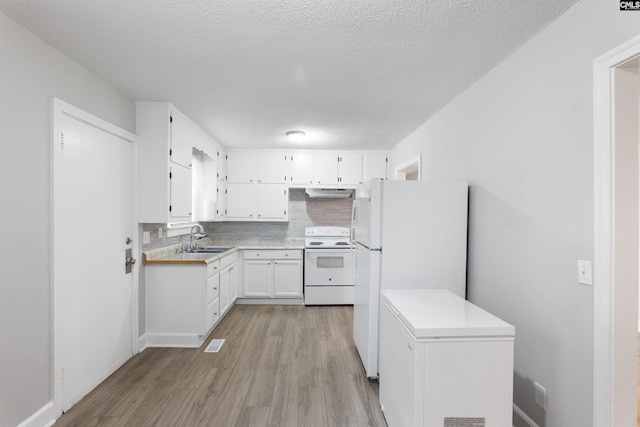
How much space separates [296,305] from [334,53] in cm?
362

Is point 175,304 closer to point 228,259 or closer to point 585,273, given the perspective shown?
point 228,259

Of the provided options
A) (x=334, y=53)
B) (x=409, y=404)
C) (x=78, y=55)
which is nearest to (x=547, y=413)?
(x=409, y=404)

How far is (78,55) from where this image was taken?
208 cm

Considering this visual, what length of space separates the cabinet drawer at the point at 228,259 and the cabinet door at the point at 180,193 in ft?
2.19

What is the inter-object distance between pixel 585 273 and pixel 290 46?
2.02 meters

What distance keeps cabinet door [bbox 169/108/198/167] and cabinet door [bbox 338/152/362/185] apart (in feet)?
7.28

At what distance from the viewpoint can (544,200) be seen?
1.70 metres

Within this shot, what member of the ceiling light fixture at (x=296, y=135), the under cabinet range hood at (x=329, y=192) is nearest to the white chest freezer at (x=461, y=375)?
the ceiling light fixture at (x=296, y=135)

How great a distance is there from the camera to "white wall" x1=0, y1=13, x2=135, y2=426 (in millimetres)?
1671

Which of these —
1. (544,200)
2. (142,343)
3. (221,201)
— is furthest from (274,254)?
(544,200)

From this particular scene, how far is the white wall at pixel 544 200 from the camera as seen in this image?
4.76 ft

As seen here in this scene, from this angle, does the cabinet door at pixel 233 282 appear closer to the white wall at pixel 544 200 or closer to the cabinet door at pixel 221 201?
the cabinet door at pixel 221 201

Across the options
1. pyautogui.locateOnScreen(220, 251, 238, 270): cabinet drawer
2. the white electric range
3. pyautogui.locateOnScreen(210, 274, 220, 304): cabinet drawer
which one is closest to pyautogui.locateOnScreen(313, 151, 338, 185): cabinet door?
the white electric range

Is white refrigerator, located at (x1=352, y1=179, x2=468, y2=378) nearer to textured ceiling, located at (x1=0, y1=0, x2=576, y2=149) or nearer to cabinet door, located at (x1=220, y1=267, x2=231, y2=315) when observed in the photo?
textured ceiling, located at (x1=0, y1=0, x2=576, y2=149)
